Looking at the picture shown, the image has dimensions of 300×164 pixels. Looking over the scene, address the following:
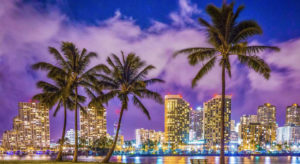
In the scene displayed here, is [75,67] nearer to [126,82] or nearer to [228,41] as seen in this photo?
[126,82]

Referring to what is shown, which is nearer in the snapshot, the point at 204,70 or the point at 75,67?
the point at 204,70

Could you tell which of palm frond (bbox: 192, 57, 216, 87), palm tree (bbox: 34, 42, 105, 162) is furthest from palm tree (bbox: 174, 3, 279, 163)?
palm tree (bbox: 34, 42, 105, 162)

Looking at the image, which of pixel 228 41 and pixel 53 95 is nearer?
pixel 228 41

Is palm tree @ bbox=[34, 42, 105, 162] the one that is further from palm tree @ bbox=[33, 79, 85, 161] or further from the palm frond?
the palm frond

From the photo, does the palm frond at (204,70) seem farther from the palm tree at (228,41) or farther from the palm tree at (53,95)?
the palm tree at (53,95)

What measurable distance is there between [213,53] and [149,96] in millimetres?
7970

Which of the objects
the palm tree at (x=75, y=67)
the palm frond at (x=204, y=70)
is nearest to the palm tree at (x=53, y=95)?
the palm tree at (x=75, y=67)

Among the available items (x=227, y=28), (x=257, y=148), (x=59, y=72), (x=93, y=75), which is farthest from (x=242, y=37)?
(x=257, y=148)

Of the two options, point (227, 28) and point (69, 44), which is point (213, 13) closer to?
point (227, 28)

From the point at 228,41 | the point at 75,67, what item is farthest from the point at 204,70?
the point at 75,67

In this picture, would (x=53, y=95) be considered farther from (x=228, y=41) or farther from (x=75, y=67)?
(x=228, y=41)

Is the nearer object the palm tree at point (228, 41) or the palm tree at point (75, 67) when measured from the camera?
the palm tree at point (228, 41)

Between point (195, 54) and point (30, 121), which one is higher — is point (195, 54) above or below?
above

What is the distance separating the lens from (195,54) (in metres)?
15.4
